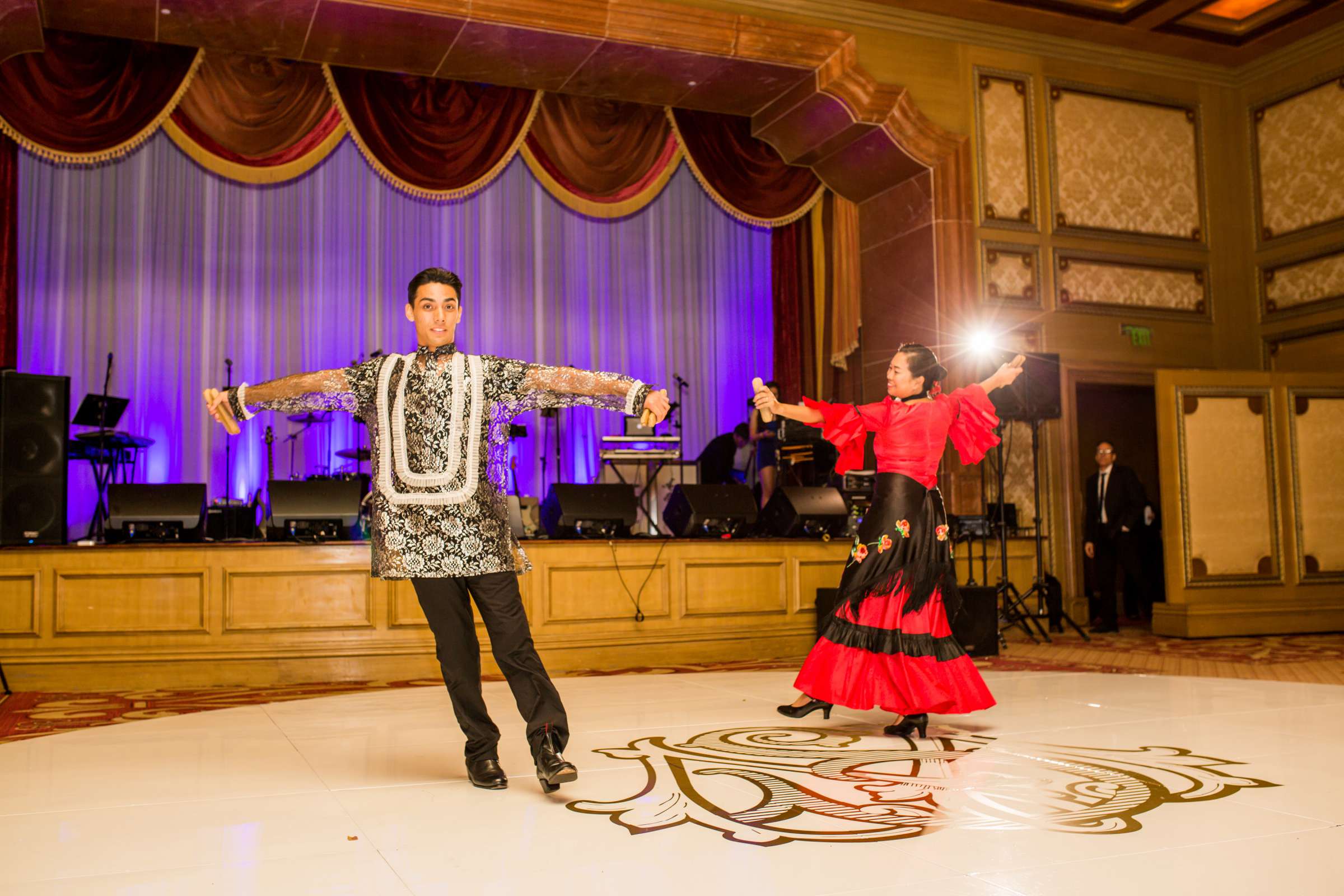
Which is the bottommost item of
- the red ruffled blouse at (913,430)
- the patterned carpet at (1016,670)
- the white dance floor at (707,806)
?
the patterned carpet at (1016,670)

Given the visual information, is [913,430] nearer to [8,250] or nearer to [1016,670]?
[1016,670]

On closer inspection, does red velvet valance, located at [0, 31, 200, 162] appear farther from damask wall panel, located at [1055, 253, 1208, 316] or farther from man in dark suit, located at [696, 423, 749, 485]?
damask wall panel, located at [1055, 253, 1208, 316]

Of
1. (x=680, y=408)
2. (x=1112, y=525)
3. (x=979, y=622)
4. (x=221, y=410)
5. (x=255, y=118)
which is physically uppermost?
(x=255, y=118)

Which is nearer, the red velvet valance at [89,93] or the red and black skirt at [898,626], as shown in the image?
the red and black skirt at [898,626]

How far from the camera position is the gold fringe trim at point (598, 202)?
28.0ft

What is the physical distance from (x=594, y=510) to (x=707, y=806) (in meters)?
4.55

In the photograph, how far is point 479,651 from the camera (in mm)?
3008

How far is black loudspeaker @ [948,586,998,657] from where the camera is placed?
6031 millimetres

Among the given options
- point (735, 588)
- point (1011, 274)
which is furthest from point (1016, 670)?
point (1011, 274)

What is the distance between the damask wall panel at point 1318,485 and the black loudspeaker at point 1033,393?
1.99m

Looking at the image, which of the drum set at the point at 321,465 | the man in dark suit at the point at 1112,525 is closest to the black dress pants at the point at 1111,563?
Result: the man in dark suit at the point at 1112,525

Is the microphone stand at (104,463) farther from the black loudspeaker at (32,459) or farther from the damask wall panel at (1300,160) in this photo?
the damask wall panel at (1300,160)

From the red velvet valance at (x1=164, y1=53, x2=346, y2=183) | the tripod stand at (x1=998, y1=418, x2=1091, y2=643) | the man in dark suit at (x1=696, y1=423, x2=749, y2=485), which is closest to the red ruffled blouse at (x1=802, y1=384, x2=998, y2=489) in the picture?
the tripod stand at (x1=998, y1=418, x2=1091, y2=643)

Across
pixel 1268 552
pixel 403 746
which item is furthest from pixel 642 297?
pixel 403 746
